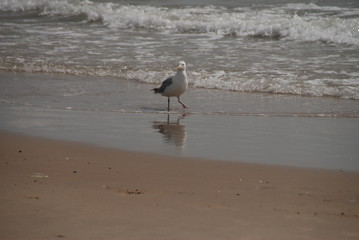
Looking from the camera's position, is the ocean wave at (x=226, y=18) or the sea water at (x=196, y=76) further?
the ocean wave at (x=226, y=18)

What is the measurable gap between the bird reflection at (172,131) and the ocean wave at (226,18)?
703 cm

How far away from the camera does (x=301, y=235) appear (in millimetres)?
4207

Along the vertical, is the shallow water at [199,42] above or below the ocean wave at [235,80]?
above

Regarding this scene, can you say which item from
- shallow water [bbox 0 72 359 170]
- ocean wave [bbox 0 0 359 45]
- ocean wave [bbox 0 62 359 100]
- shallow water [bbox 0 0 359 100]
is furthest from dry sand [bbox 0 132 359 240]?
ocean wave [bbox 0 0 359 45]

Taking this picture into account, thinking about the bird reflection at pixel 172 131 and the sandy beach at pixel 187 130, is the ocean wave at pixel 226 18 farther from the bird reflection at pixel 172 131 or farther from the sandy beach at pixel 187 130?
the bird reflection at pixel 172 131

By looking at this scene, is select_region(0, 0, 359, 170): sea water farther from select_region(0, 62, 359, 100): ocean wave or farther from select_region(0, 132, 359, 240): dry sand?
select_region(0, 132, 359, 240): dry sand

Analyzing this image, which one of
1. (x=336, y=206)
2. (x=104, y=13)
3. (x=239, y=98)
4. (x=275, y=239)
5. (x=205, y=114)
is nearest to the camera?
(x=275, y=239)

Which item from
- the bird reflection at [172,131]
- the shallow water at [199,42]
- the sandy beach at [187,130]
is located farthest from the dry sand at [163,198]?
the shallow water at [199,42]

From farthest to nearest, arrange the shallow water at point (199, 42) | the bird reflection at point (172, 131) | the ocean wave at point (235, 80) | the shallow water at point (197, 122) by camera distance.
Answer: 1. the shallow water at point (199, 42)
2. the ocean wave at point (235, 80)
3. the bird reflection at point (172, 131)
4. the shallow water at point (197, 122)

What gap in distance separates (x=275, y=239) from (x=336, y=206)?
921mm

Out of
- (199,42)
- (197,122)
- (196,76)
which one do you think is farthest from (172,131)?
(199,42)

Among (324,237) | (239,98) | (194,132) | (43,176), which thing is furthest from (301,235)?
(239,98)

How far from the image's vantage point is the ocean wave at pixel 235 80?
10.3m

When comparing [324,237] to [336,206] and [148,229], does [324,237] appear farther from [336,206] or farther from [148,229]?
[148,229]
